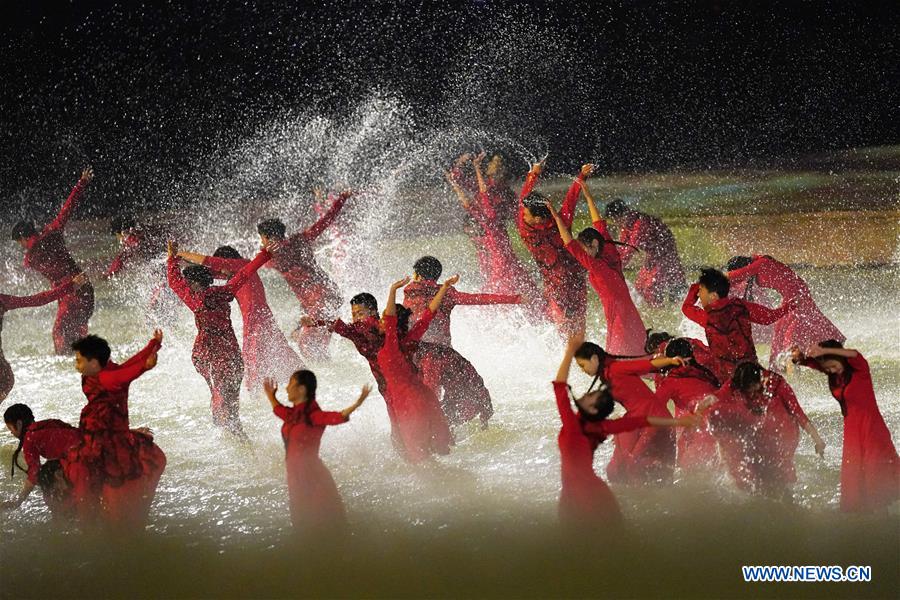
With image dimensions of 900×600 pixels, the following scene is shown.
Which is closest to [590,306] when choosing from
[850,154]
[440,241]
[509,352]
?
[509,352]

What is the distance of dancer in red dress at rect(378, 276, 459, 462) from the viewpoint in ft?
19.3

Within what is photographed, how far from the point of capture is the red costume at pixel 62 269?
9406 millimetres

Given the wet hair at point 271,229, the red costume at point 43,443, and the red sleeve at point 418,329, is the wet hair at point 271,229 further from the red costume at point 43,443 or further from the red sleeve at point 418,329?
the red costume at point 43,443

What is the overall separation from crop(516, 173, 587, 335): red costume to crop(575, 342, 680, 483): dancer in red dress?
9.11 ft

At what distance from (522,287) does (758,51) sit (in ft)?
22.8

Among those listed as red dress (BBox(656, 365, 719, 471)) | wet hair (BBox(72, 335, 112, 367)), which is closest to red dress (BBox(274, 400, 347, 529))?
wet hair (BBox(72, 335, 112, 367))

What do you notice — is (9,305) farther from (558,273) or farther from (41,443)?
(558,273)

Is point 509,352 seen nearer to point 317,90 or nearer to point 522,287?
point 522,287

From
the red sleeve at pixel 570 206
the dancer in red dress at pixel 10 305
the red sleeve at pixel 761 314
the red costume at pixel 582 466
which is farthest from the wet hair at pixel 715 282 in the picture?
the dancer in red dress at pixel 10 305

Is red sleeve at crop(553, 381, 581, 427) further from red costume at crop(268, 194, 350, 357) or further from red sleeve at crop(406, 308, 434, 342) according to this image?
red costume at crop(268, 194, 350, 357)

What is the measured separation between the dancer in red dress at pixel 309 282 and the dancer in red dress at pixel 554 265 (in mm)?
1573

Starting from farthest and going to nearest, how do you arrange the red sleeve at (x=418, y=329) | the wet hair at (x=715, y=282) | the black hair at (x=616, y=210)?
the black hair at (x=616, y=210) < the red sleeve at (x=418, y=329) < the wet hair at (x=715, y=282)

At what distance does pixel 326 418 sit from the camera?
480 centimetres

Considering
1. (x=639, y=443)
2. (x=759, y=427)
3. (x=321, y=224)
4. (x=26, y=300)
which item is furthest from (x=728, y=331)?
(x=26, y=300)
